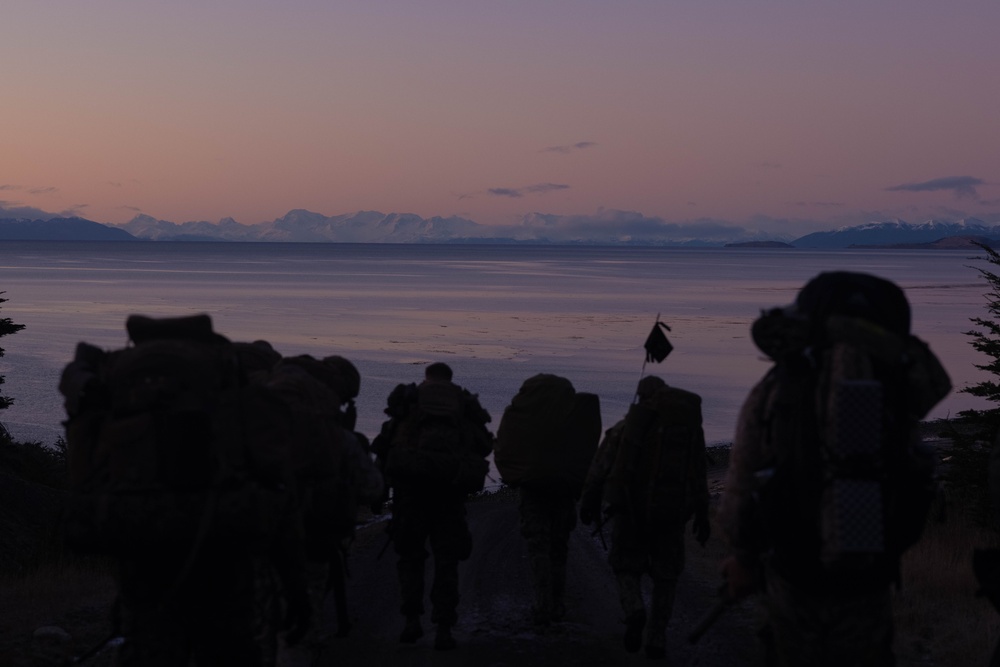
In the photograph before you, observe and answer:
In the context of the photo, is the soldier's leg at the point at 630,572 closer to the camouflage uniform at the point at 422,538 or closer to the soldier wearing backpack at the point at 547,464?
the soldier wearing backpack at the point at 547,464

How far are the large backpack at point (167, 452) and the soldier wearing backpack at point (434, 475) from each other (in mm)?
3549

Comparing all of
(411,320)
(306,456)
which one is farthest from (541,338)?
(306,456)

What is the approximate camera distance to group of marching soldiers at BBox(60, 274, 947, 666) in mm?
4684

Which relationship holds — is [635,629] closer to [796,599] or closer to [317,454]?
[317,454]

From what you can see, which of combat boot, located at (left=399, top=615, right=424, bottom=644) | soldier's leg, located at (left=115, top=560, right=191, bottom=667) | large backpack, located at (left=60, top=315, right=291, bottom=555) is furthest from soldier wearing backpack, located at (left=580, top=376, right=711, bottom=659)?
soldier's leg, located at (left=115, top=560, right=191, bottom=667)

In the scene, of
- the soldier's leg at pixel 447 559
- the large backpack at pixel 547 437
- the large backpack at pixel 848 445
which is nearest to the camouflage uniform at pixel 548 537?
the large backpack at pixel 547 437

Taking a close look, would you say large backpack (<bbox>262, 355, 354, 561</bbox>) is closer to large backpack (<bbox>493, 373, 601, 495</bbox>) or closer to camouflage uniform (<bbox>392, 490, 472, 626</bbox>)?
camouflage uniform (<bbox>392, 490, 472, 626</bbox>)

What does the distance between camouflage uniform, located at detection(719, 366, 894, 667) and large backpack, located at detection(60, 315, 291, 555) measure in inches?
79.8

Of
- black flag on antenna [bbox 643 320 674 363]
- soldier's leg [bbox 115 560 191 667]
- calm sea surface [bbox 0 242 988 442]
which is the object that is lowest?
calm sea surface [bbox 0 242 988 442]

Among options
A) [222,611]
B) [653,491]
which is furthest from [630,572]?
[222,611]

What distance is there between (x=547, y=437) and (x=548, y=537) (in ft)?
2.81

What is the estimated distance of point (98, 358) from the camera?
5.24 m

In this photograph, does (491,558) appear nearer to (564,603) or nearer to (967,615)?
(564,603)

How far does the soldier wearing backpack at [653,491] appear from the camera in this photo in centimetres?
851
